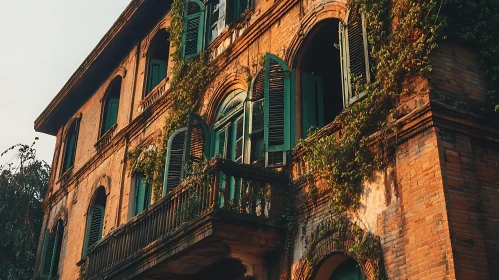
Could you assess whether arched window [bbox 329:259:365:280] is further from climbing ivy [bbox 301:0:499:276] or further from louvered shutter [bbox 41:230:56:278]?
louvered shutter [bbox 41:230:56:278]

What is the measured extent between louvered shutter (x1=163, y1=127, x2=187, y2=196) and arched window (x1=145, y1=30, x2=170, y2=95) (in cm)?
446

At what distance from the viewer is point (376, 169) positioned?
8.88 metres

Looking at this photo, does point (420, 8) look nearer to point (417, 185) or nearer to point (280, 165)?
point (417, 185)

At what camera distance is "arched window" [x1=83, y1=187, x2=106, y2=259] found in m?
16.6

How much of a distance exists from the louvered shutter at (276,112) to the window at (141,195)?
4838mm

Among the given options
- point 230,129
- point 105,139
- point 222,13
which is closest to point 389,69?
point 230,129

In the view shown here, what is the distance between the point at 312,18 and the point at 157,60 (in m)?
6.84

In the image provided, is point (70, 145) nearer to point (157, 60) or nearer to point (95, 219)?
point (95, 219)

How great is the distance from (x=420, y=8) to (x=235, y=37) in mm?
5224

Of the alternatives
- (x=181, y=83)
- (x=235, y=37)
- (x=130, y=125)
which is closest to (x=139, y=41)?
(x=130, y=125)

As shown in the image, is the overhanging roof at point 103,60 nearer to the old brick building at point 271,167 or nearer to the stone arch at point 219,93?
the old brick building at point 271,167

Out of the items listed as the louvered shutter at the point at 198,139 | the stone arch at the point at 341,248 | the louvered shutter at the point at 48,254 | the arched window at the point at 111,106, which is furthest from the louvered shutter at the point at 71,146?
the stone arch at the point at 341,248

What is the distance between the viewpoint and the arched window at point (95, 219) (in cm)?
1659

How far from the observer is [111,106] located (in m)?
19.1
